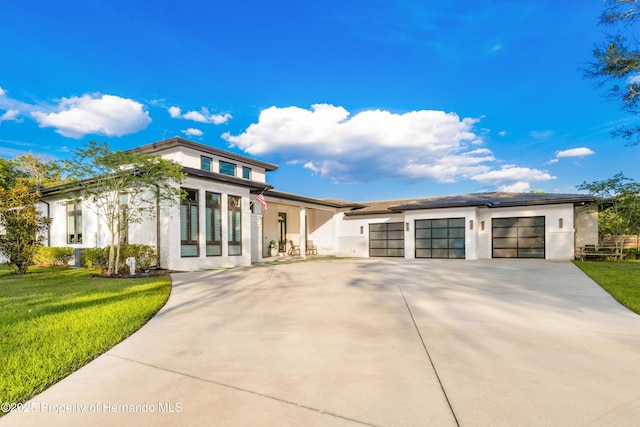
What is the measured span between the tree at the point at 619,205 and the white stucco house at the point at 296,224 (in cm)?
90

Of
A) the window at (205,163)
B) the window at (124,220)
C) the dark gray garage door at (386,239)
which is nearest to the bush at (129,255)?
the window at (124,220)

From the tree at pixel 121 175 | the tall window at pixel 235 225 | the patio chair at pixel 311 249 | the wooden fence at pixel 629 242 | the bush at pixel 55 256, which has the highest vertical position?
the tree at pixel 121 175

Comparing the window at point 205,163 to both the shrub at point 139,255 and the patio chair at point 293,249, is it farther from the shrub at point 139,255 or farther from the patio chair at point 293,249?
the patio chair at point 293,249

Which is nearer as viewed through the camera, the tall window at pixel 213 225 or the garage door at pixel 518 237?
the tall window at pixel 213 225

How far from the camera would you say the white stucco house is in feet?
43.4

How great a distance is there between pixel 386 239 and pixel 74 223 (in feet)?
59.9

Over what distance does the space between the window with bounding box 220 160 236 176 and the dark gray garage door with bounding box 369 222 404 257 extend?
10.4 m

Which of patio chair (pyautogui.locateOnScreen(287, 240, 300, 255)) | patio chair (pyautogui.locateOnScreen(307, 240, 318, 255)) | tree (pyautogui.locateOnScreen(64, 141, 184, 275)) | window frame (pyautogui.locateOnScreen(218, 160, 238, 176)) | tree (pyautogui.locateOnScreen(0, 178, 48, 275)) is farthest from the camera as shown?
patio chair (pyautogui.locateOnScreen(307, 240, 318, 255))

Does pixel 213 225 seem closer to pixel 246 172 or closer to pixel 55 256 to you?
pixel 246 172

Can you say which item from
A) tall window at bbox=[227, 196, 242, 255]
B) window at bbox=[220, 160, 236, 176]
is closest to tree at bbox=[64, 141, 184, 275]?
tall window at bbox=[227, 196, 242, 255]

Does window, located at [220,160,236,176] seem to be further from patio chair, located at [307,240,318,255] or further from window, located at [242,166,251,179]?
patio chair, located at [307,240,318,255]

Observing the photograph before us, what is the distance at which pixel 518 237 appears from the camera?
60.9 ft

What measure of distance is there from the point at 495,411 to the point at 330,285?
630 cm

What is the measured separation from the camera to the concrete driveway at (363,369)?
8.06 feet
